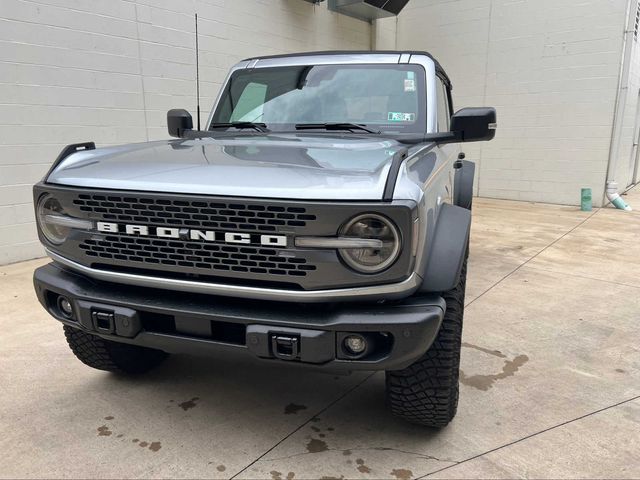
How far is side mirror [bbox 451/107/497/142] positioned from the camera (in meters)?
2.82

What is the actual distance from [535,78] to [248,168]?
9.47 metres

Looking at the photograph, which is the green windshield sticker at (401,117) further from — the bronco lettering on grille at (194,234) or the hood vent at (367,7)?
the hood vent at (367,7)

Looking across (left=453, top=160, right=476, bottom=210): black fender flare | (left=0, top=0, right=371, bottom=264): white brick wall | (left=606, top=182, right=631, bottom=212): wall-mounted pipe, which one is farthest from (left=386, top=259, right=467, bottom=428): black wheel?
(left=606, top=182, right=631, bottom=212): wall-mounted pipe

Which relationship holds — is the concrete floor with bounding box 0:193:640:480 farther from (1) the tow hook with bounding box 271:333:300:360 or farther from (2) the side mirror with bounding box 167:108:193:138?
(2) the side mirror with bounding box 167:108:193:138

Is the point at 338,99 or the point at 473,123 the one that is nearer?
the point at 473,123

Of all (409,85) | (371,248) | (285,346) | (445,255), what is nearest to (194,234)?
(285,346)

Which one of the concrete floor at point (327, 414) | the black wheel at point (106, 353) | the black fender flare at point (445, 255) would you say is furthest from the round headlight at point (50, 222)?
the black fender flare at point (445, 255)

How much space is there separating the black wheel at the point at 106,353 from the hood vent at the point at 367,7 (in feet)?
25.9

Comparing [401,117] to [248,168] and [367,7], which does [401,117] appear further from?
[367,7]

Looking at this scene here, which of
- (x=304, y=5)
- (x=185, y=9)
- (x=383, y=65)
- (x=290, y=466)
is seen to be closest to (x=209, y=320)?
(x=290, y=466)

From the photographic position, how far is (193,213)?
1.91m

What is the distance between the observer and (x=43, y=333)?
11.9 feet

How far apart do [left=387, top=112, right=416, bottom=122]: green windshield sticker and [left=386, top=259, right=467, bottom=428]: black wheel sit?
1167 mm

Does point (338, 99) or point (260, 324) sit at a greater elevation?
point (338, 99)
